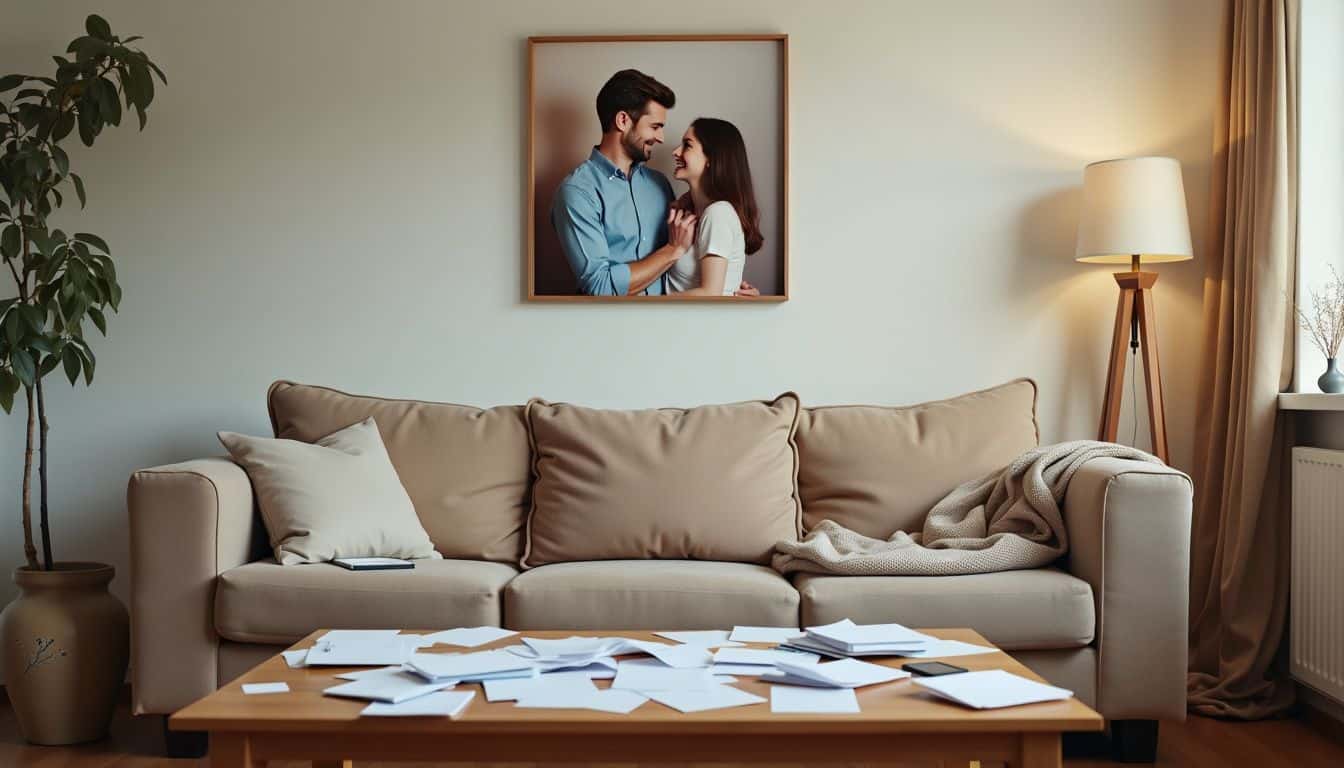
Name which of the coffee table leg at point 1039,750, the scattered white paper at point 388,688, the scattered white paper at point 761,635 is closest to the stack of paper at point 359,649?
the scattered white paper at point 388,688

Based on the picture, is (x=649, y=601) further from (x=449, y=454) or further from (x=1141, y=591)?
(x=1141, y=591)

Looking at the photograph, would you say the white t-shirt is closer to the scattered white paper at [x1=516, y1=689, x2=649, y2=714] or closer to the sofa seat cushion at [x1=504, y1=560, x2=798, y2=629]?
the sofa seat cushion at [x1=504, y1=560, x2=798, y2=629]

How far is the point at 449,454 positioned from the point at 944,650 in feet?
5.61

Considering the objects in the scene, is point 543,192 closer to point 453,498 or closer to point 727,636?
point 453,498

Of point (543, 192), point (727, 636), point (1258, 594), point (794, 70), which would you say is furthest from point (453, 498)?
point (1258, 594)

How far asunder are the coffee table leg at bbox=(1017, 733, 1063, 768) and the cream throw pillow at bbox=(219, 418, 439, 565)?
183cm

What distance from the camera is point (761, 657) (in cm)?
186

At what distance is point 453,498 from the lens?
3.19m

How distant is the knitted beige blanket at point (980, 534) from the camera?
272 centimetres

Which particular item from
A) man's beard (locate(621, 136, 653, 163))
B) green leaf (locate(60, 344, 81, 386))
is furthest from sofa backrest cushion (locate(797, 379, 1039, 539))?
green leaf (locate(60, 344, 81, 386))

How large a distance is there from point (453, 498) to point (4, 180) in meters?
1.45

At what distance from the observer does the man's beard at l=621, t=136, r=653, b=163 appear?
363 cm

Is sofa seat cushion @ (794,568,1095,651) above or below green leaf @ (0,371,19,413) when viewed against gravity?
below

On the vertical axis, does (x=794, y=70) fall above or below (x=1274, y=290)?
above
